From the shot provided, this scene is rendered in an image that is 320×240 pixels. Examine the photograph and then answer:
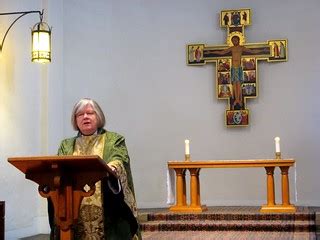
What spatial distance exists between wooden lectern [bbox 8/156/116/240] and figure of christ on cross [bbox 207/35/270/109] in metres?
6.37

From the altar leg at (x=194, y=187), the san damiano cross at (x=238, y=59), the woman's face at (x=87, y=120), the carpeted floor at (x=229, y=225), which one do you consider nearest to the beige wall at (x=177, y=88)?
the san damiano cross at (x=238, y=59)

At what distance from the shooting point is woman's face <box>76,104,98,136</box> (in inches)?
162

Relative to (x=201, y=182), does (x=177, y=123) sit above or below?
above

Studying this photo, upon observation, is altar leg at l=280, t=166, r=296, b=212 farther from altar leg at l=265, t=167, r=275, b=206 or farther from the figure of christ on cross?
the figure of christ on cross

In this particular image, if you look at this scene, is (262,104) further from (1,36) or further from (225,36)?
(1,36)

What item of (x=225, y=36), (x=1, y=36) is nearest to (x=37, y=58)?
(x=1, y=36)

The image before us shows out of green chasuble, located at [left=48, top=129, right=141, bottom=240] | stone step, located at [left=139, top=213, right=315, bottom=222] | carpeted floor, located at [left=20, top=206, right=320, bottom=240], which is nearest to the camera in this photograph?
green chasuble, located at [left=48, top=129, right=141, bottom=240]

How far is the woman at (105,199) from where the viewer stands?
405 centimetres

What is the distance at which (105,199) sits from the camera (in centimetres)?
414

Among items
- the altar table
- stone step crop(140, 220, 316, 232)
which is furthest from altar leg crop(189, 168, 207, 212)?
stone step crop(140, 220, 316, 232)

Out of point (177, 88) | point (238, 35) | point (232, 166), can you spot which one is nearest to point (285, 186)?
point (232, 166)

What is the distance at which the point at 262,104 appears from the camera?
9.84 metres

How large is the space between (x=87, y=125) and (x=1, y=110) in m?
3.95

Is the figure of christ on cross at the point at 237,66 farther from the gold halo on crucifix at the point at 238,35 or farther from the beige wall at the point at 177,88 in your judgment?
the beige wall at the point at 177,88
